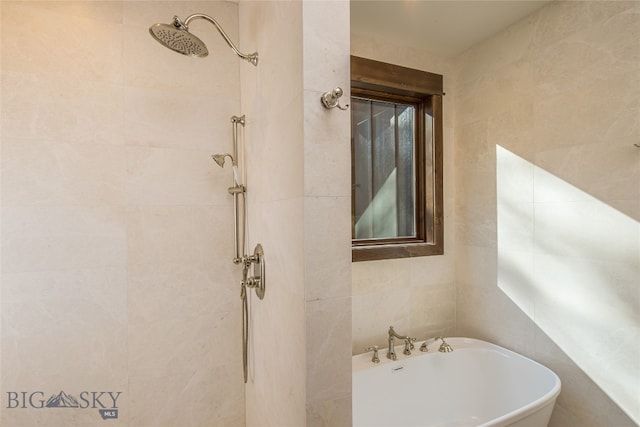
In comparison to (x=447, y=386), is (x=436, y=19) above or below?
above

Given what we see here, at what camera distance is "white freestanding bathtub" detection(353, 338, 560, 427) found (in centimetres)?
172

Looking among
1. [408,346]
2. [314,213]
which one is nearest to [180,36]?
[314,213]

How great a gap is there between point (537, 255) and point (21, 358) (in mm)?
2565

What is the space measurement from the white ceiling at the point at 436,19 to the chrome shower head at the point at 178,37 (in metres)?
0.92

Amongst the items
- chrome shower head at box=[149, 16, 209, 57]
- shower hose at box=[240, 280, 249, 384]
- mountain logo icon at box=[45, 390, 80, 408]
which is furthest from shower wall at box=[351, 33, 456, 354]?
mountain logo icon at box=[45, 390, 80, 408]

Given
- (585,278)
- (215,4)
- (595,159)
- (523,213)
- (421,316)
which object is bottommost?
(421,316)

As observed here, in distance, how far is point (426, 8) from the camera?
1.72 metres

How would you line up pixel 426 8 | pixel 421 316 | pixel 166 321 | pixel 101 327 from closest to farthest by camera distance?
pixel 101 327
pixel 166 321
pixel 426 8
pixel 421 316

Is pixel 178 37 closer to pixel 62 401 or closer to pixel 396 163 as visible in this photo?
pixel 396 163

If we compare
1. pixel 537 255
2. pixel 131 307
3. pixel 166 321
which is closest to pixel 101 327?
pixel 131 307

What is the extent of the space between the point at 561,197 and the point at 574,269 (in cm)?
37

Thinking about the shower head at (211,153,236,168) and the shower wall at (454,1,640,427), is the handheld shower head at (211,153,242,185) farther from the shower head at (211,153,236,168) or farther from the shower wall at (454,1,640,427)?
the shower wall at (454,1,640,427)

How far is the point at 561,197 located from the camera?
5.39 feet

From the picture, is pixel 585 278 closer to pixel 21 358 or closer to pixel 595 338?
pixel 595 338
